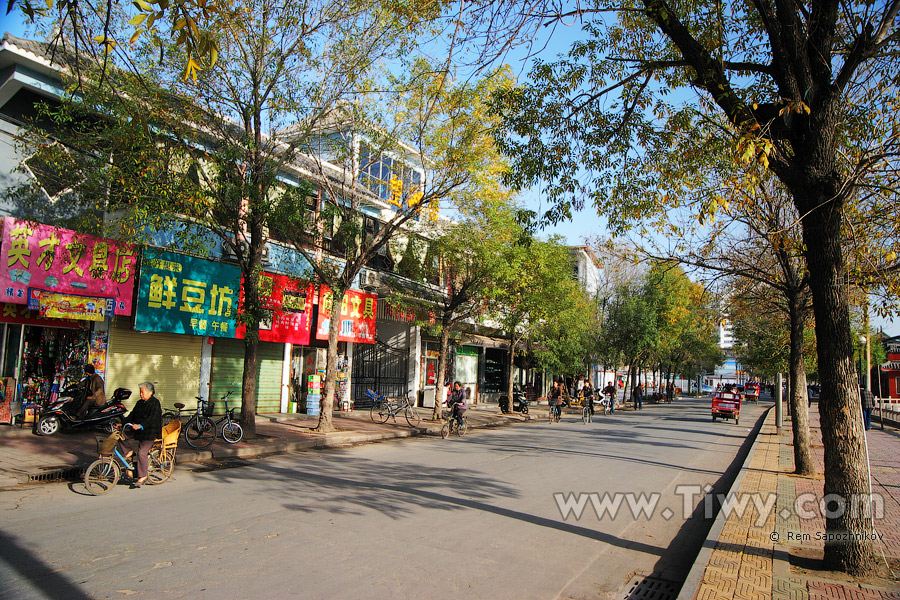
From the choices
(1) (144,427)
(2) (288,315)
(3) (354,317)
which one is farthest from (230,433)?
(3) (354,317)

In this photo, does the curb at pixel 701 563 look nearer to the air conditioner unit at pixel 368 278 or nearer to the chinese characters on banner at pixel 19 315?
the chinese characters on banner at pixel 19 315

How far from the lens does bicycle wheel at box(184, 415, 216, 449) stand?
42.0 ft

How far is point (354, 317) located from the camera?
2172 cm

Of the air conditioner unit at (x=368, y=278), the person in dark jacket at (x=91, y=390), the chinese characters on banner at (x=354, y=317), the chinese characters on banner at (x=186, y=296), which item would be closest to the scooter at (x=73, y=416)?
the person in dark jacket at (x=91, y=390)

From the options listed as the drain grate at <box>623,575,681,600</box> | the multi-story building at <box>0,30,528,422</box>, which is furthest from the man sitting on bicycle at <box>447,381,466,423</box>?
the drain grate at <box>623,575,681,600</box>

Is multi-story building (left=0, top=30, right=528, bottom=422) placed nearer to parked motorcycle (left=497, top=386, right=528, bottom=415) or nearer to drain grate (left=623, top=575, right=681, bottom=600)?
parked motorcycle (left=497, top=386, right=528, bottom=415)

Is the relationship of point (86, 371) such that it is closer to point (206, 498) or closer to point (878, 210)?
point (206, 498)

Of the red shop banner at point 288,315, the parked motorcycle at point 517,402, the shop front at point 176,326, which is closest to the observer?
the shop front at point 176,326

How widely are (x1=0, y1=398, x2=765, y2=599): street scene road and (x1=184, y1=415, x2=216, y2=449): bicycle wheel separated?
126 cm

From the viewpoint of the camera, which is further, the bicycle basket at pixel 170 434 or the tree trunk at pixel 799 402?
the tree trunk at pixel 799 402

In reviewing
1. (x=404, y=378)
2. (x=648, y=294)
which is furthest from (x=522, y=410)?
(x=648, y=294)

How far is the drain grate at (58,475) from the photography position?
9406 millimetres

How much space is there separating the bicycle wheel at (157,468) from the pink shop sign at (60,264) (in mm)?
4789

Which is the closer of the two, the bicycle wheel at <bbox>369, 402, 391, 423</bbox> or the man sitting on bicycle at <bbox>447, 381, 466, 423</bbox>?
the man sitting on bicycle at <bbox>447, 381, 466, 423</bbox>
